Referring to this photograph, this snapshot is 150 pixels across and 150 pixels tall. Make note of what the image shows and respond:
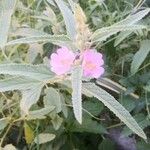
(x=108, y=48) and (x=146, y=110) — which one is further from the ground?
(x=108, y=48)

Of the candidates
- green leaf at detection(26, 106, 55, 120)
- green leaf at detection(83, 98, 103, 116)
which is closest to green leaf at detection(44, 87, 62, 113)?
green leaf at detection(26, 106, 55, 120)

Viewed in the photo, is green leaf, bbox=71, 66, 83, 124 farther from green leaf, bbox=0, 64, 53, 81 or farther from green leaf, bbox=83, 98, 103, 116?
green leaf, bbox=83, 98, 103, 116

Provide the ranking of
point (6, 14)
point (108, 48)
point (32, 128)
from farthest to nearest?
point (108, 48)
point (32, 128)
point (6, 14)

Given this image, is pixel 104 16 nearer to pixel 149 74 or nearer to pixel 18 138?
pixel 149 74

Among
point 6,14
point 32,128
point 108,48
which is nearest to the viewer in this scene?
point 6,14

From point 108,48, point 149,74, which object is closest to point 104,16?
point 108,48
